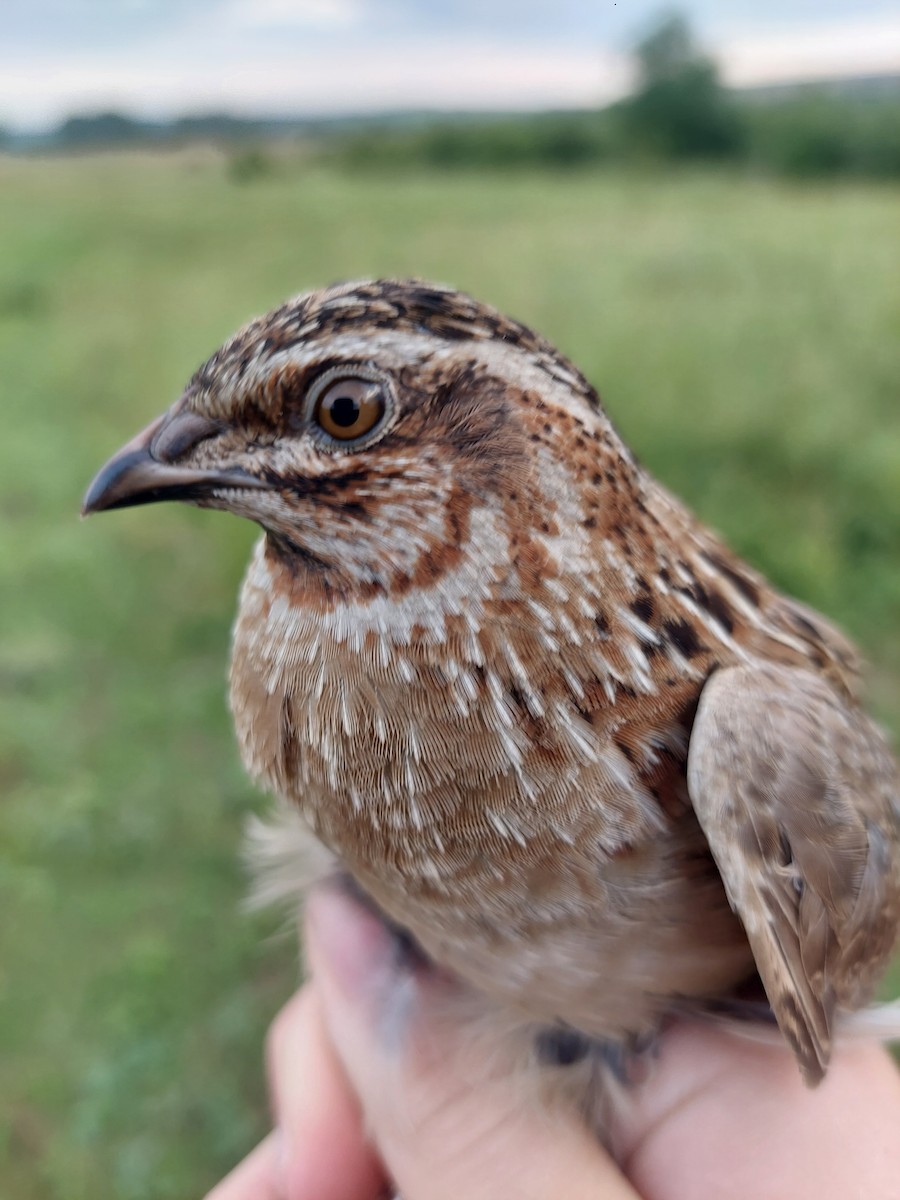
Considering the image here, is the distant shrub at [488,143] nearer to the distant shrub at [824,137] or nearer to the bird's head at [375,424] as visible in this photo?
the distant shrub at [824,137]

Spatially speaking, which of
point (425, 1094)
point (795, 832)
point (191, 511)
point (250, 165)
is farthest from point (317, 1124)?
point (250, 165)

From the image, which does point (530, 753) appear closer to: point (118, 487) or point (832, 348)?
point (118, 487)

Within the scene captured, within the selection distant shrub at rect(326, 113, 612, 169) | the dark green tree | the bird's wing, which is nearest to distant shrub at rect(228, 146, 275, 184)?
distant shrub at rect(326, 113, 612, 169)

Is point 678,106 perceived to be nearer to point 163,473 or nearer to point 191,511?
point 191,511

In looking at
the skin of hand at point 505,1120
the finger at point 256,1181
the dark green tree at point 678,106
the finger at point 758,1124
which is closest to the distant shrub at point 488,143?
the dark green tree at point 678,106

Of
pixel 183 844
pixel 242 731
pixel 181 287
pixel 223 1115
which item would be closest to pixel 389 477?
pixel 242 731

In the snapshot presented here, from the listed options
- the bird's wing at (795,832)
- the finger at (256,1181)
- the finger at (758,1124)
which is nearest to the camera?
the bird's wing at (795,832)

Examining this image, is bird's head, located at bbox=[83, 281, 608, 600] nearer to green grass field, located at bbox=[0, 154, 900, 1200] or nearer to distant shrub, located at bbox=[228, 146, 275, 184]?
green grass field, located at bbox=[0, 154, 900, 1200]
